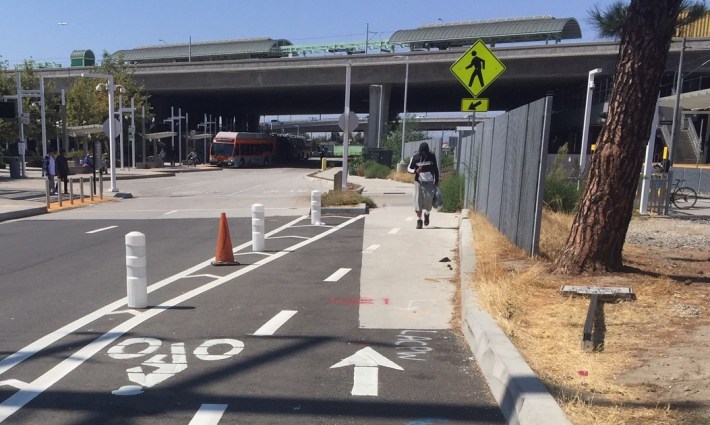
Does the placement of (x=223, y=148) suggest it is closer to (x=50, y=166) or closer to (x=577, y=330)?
(x=50, y=166)

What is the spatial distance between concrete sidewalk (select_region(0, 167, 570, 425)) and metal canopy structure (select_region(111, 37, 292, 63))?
54.2m

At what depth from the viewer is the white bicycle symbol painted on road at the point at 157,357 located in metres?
4.77

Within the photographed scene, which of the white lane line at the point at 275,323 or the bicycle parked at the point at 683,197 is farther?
the bicycle parked at the point at 683,197

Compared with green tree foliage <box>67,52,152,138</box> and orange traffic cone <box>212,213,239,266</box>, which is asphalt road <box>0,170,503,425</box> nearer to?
orange traffic cone <box>212,213,239,266</box>

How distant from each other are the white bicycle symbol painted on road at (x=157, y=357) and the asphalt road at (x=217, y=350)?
16 millimetres

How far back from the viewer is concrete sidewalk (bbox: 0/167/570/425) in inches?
158

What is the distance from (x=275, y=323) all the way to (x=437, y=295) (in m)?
2.32

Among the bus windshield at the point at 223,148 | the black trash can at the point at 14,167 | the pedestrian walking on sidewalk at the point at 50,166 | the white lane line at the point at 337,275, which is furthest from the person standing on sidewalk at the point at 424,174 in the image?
the bus windshield at the point at 223,148

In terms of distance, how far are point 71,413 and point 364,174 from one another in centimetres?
3945

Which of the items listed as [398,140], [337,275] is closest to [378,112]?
[398,140]

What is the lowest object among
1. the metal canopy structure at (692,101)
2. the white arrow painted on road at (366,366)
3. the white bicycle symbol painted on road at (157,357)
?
the white bicycle symbol painted on road at (157,357)

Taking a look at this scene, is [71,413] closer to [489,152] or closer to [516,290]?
[516,290]

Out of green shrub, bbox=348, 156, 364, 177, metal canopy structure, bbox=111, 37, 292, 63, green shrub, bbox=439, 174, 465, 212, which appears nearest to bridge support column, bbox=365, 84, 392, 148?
green shrub, bbox=348, 156, 364, 177

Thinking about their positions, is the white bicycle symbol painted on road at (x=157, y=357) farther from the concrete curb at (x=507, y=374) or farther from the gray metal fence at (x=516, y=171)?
the gray metal fence at (x=516, y=171)
